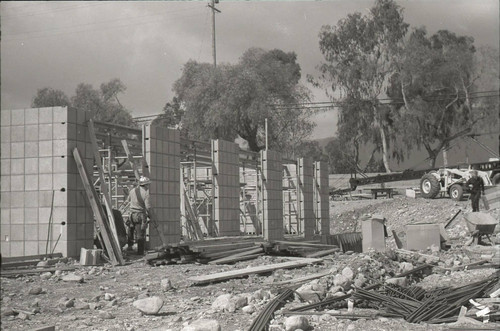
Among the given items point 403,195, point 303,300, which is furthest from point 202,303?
point 403,195

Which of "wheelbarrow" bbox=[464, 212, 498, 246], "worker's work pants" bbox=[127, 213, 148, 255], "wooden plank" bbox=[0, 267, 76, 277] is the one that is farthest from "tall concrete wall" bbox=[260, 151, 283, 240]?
"wooden plank" bbox=[0, 267, 76, 277]

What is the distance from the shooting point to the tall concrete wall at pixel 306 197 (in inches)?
792

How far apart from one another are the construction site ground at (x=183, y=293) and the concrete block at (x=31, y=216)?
36.9 inches

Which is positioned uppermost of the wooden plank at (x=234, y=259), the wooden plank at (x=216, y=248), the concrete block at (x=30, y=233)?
the concrete block at (x=30, y=233)

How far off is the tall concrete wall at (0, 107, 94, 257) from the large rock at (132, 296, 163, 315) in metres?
3.91

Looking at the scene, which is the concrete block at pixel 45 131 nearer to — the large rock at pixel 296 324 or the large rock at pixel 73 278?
the large rock at pixel 73 278

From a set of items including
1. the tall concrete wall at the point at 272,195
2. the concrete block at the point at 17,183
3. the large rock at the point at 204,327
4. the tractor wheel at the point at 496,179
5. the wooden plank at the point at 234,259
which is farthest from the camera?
the tractor wheel at the point at 496,179

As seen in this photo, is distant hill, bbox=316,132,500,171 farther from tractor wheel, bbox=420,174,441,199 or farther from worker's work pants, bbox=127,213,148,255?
worker's work pants, bbox=127,213,148,255

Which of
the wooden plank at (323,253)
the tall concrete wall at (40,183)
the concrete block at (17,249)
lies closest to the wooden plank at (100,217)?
the tall concrete wall at (40,183)

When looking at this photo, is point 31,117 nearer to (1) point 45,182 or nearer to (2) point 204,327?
(1) point 45,182

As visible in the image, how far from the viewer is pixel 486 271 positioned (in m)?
10.4

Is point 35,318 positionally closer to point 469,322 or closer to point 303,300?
point 303,300

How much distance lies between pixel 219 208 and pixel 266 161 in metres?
3.36

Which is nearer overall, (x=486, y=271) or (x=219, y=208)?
(x=486, y=271)
